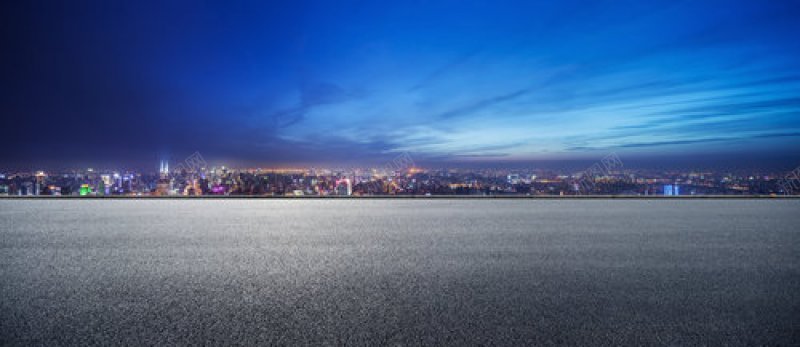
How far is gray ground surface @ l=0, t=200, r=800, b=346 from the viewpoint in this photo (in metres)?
2.24

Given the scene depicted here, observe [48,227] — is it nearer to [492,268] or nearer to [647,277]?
[492,268]

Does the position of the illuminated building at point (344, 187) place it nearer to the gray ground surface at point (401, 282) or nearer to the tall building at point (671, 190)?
the gray ground surface at point (401, 282)

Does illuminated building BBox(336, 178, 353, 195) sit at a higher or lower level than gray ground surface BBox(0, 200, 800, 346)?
higher

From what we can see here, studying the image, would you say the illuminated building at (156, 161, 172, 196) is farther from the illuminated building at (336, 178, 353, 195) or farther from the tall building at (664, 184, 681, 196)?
the tall building at (664, 184, 681, 196)

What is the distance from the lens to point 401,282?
10.3 ft

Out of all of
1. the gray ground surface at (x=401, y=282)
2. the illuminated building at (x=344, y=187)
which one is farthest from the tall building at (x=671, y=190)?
the illuminated building at (x=344, y=187)

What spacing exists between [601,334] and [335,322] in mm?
1374

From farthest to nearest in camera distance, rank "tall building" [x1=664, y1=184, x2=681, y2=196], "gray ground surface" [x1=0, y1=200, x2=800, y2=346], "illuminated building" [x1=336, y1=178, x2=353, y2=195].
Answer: "illuminated building" [x1=336, y1=178, x2=353, y2=195] < "tall building" [x1=664, y1=184, x2=681, y2=196] < "gray ground surface" [x1=0, y1=200, x2=800, y2=346]

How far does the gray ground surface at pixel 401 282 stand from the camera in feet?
7.36

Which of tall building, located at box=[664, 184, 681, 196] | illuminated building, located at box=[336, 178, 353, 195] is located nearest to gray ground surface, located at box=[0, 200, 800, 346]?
tall building, located at box=[664, 184, 681, 196]

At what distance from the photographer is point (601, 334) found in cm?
220

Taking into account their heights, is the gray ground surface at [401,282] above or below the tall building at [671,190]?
below

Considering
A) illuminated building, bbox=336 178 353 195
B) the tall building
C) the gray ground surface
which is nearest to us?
the gray ground surface

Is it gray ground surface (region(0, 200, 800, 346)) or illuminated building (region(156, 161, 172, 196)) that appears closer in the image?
gray ground surface (region(0, 200, 800, 346))
